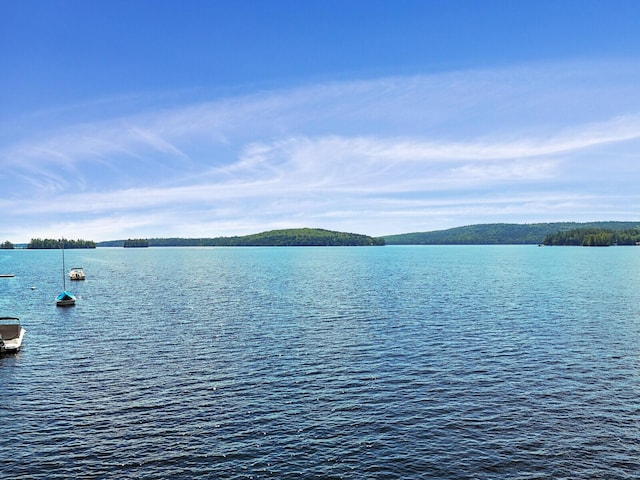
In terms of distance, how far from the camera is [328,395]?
142 ft

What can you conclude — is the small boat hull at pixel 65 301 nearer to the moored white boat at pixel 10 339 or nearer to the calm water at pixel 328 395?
the calm water at pixel 328 395

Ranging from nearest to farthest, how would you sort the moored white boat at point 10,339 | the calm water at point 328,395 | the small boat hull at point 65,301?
the calm water at point 328,395, the moored white boat at point 10,339, the small boat hull at point 65,301

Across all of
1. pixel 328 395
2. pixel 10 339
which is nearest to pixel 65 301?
pixel 10 339

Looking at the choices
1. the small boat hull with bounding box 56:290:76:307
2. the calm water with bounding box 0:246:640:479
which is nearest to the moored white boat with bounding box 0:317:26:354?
the calm water with bounding box 0:246:640:479

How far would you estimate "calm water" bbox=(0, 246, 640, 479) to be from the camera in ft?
104

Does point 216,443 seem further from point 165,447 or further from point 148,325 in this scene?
point 148,325

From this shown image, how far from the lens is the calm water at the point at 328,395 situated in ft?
104

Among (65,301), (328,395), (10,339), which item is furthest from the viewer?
(65,301)

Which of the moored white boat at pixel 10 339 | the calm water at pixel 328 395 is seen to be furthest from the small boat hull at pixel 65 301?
the moored white boat at pixel 10 339

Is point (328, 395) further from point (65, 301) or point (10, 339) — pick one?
point (65, 301)

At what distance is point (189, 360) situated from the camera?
55.3 metres

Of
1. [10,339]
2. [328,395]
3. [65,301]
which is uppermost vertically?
[65,301]

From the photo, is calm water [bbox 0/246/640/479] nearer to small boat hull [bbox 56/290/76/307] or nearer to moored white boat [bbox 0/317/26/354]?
moored white boat [bbox 0/317/26/354]

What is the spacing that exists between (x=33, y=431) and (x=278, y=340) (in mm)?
32478
